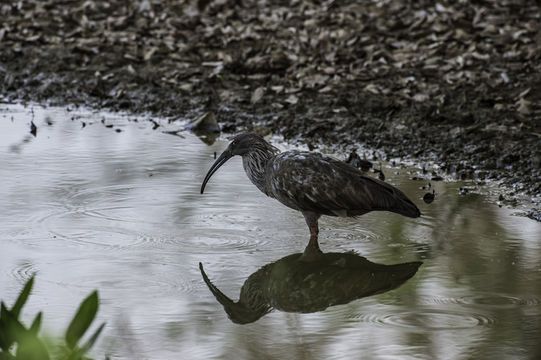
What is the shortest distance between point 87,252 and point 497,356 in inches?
119

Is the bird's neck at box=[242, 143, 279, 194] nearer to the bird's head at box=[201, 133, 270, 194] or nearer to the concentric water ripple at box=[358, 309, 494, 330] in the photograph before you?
the bird's head at box=[201, 133, 270, 194]

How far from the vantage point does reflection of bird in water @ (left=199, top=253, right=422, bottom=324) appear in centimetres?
583

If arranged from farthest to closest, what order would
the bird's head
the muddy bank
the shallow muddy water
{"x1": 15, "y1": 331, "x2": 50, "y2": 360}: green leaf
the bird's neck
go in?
the muddy bank
the bird's head
the bird's neck
the shallow muddy water
{"x1": 15, "y1": 331, "x2": 50, "y2": 360}: green leaf

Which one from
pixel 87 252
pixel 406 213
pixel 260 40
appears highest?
pixel 260 40

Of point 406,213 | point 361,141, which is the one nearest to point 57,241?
point 406,213

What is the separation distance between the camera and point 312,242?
22.8 feet

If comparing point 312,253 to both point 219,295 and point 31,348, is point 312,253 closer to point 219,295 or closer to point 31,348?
point 219,295

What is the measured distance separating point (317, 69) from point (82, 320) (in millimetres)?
9692

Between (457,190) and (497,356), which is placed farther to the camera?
(457,190)

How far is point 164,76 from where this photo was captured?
1226cm

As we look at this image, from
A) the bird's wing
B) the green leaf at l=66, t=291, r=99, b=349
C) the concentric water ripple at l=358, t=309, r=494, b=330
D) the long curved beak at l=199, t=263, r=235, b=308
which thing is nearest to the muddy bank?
the bird's wing

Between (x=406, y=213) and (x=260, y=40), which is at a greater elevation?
(x=260, y=40)

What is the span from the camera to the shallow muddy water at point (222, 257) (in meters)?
5.20

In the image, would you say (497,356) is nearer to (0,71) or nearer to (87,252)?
(87,252)
